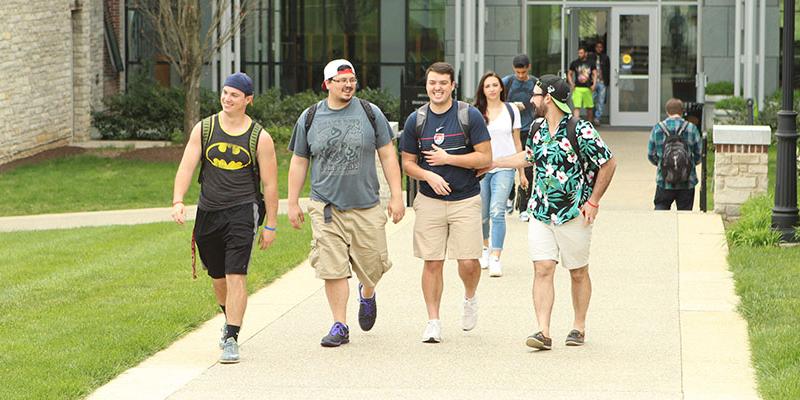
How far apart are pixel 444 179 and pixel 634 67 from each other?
24688 millimetres

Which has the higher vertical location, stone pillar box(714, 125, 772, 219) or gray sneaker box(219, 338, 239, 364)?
stone pillar box(714, 125, 772, 219)

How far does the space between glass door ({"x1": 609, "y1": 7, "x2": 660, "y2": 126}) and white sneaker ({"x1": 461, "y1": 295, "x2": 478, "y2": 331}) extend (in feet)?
78.9

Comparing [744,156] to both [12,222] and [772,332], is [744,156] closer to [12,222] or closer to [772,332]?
[772,332]

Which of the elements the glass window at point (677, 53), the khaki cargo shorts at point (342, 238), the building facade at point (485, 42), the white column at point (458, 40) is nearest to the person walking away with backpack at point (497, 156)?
the khaki cargo shorts at point (342, 238)

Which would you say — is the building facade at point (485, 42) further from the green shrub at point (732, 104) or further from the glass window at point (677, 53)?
the green shrub at point (732, 104)

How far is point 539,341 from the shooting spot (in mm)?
9008

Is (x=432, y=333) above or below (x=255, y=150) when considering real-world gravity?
below

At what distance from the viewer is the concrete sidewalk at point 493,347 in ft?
26.7

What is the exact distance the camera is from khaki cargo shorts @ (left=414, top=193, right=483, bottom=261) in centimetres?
947

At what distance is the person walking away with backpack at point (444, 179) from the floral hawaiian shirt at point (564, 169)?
0.51m

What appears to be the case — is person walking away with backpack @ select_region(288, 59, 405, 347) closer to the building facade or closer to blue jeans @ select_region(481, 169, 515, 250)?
blue jeans @ select_region(481, 169, 515, 250)

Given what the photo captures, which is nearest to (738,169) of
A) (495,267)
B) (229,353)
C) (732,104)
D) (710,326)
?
(495,267)

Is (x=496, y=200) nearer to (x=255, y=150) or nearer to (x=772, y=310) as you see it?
(x=772, y=310)

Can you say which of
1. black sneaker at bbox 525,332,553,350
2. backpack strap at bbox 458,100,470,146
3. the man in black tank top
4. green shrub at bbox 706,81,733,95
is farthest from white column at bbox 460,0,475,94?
the man in black tank top
